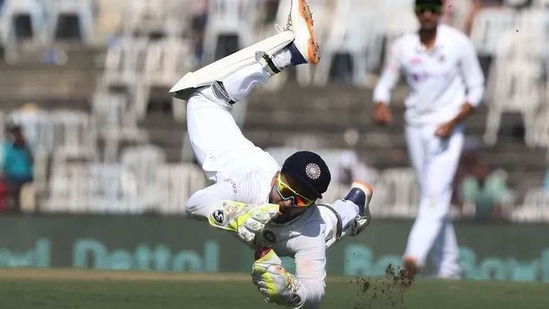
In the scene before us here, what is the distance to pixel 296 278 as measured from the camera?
21.8 ft

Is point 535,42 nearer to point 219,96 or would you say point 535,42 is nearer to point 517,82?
point 517,82

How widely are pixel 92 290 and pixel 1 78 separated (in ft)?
32.4

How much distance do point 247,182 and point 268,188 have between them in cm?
15

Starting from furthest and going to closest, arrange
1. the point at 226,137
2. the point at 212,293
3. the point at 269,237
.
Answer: the point at 212,293 < the point at 226,137 < the point at 269,237

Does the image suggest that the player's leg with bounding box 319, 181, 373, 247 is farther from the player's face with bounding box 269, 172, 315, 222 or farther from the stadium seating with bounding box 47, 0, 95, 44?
the stadium seating with bounding box 47, 0, 95, 44

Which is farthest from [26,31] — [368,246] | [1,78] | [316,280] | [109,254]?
[316,280]

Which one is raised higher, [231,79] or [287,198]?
[231,79]

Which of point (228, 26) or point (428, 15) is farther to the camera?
point (228, 26)

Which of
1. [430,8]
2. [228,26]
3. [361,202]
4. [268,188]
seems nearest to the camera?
[268,188]

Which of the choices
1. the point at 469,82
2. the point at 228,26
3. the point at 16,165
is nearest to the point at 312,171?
the point at 469,82

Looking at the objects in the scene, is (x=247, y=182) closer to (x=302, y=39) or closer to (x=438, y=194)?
(x=302, y=39)

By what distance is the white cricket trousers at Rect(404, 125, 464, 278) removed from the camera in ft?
35.5

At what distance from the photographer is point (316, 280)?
675 centimetres

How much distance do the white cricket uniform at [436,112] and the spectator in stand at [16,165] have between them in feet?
18.3
